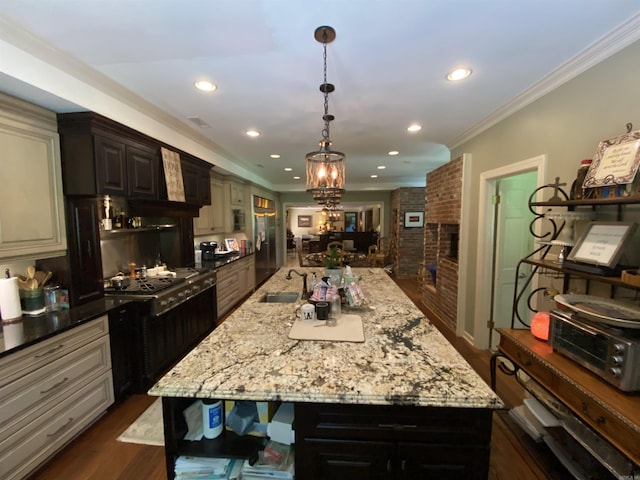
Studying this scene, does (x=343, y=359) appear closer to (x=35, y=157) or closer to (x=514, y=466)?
(x=514, y=466)

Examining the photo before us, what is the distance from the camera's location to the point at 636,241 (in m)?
1.48

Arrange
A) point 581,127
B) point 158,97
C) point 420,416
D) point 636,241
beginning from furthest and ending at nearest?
point 158,97 → point 581,127 → point 636,241 → point 420,416

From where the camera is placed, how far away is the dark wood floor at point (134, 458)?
5.46ft

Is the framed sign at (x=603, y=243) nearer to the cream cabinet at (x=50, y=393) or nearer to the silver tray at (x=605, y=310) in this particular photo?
the silver tray at (x=605, y=310)

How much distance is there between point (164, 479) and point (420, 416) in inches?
64.4

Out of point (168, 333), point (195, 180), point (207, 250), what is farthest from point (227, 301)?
point (195, 180)

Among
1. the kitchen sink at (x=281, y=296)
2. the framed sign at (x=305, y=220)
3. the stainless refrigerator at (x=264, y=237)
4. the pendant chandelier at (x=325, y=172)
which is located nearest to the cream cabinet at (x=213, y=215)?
the stainless refrigerator at (x=264, y=237)

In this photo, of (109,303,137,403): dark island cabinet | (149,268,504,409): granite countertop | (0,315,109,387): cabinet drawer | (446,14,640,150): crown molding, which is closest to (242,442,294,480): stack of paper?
(149,268,504,409): granite countertop

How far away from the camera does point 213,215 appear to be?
4527mm

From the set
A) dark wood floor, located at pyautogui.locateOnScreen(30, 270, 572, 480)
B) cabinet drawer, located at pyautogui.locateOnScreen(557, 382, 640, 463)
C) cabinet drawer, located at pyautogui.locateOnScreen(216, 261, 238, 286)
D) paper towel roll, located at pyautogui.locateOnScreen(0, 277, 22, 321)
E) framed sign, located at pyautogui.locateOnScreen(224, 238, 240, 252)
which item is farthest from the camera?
framed sign, located at pyautogui.locateOnScreen(224, 238, 240, 252)

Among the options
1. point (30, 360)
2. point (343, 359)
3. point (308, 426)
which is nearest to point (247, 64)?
point (343, 359)

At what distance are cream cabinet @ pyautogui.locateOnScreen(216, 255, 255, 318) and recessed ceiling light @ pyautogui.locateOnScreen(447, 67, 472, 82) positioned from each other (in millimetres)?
3600

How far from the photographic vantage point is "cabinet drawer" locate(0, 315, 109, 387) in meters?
1.47

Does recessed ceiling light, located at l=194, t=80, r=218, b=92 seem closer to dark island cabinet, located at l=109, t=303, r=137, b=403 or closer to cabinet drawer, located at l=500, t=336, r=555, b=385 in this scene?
dark island cabinet, located at l=109, t=303, r=137, b=403
